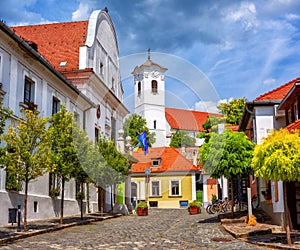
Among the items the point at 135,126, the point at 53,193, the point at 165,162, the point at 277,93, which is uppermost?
the point at 135,126

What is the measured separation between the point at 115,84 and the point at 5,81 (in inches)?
762

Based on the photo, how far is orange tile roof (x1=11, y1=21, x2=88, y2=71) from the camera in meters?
29.1

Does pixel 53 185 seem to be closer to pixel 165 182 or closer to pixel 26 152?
pixel 26 152

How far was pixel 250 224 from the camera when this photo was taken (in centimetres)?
1617

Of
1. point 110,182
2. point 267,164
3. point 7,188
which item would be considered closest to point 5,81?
point 7,188

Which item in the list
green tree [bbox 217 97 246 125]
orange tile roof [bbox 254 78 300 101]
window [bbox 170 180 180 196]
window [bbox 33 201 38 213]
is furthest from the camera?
window [bbox 170 180 180 196]

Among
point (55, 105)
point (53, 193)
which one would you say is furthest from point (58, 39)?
point (53, 193)

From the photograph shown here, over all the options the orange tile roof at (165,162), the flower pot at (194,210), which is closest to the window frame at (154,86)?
the orange tile roof at (165,162)

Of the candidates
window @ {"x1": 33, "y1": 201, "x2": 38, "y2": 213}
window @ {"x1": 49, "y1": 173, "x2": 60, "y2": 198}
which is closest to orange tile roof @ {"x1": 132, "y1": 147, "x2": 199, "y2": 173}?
window @ {"x1": 49, "y1": 173, "x2": 60, "y2": 198}

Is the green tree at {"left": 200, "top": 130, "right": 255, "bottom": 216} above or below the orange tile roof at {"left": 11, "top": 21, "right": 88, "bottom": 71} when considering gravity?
below

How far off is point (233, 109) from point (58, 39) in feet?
64.5

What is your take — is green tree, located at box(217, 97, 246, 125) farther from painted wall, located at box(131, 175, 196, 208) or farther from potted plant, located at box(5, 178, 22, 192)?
potted plant, located at box(5, 178, 22, 192)

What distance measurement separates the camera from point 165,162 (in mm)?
45312

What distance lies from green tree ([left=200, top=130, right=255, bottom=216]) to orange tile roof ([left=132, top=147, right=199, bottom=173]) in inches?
1010
